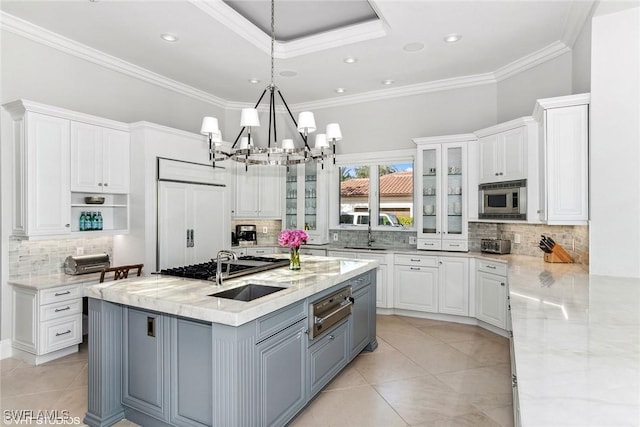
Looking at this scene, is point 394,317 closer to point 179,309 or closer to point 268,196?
point 268,196

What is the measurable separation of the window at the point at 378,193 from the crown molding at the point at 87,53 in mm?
2714

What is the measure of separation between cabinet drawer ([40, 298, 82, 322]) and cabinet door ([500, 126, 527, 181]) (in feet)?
15.9

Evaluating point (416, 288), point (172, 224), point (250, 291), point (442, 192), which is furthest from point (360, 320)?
point (172, 224)

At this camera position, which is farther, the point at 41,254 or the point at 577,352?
the point at 41,254

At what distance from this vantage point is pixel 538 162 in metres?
3.93

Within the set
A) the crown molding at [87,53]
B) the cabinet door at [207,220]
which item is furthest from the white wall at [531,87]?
the crown molding at [87,53]

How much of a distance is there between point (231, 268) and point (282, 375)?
3.70 ft

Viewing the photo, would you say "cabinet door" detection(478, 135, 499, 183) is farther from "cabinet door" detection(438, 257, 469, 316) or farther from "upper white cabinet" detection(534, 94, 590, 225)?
"cabinet door" detection(438, 257, 469, 316)

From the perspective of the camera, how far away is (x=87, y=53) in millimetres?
4254

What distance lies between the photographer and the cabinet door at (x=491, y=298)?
4.18 meters

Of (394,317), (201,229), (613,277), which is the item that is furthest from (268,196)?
(613,277)

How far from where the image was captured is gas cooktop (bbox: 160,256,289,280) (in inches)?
114

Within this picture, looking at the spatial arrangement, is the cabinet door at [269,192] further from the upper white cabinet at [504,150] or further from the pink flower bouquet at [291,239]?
the upper white cabinet at [504,150]

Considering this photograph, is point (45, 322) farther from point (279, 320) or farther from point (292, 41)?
point (292, 41)
